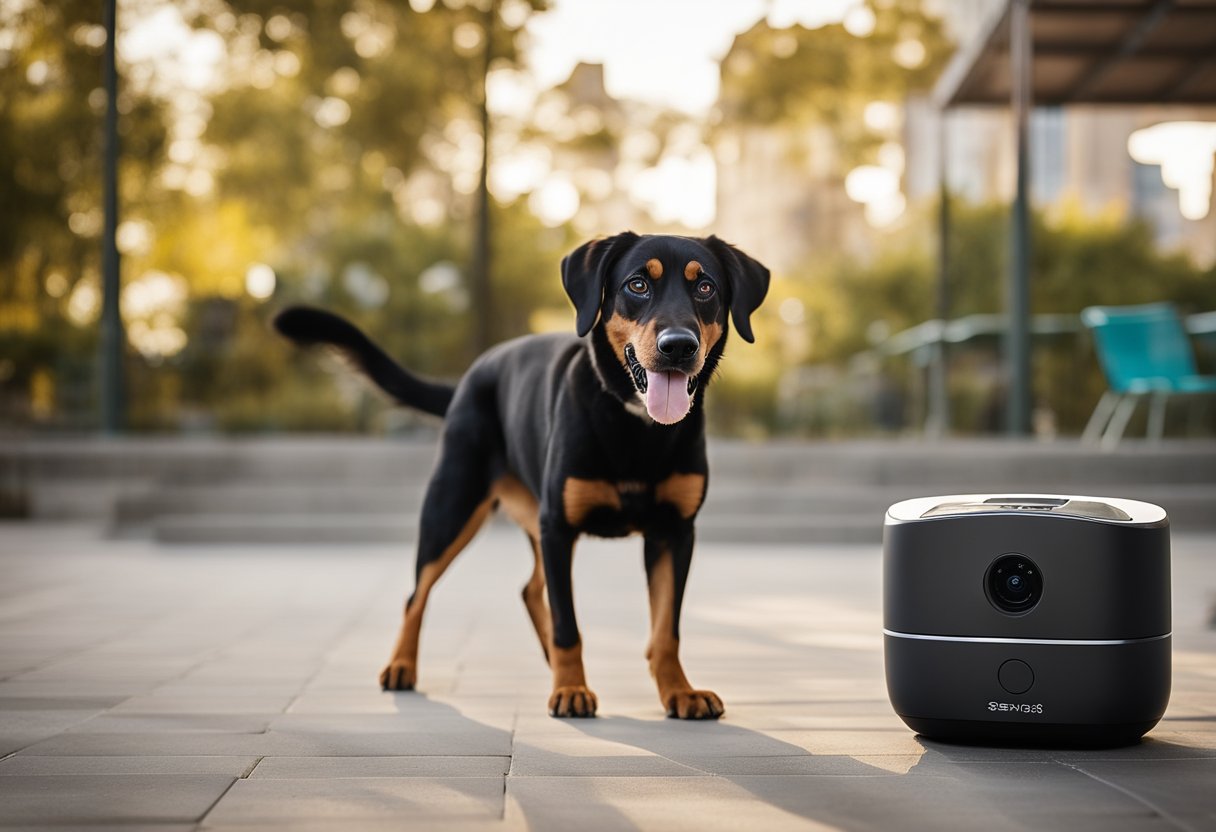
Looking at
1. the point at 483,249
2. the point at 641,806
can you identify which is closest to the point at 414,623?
the point at 641,806

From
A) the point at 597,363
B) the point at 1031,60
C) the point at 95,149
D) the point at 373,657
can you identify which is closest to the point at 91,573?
the point at 373,657

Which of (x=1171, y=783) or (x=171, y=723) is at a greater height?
(x=1171, y=783)

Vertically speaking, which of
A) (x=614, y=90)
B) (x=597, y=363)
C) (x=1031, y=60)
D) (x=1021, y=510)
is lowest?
(x=1021, y=510)

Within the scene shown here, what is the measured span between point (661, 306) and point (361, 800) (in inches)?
65.3

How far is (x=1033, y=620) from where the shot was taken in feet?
11.7

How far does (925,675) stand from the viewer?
3662 mm

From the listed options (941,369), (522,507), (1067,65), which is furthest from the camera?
(941,369)

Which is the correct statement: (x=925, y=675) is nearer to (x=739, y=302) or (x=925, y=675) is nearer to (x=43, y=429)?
(x=739, y=302)

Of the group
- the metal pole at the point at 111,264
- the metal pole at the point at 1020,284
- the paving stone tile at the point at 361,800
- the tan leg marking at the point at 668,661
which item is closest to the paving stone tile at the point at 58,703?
the paving stone tile at the point at 361,800

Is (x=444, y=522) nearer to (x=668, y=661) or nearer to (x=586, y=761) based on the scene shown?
(x=668, y=661)

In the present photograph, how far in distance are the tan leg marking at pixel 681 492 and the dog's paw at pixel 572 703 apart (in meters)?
0.62

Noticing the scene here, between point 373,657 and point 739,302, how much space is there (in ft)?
7.35

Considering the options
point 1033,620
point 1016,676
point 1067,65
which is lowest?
point 1016,676

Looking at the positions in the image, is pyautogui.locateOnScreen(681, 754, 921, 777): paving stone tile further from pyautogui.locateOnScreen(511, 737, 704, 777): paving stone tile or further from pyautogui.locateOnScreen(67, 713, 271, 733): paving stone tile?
pyautogui.locateOnScreen(67, 713, 271, 733): paving stone tile
